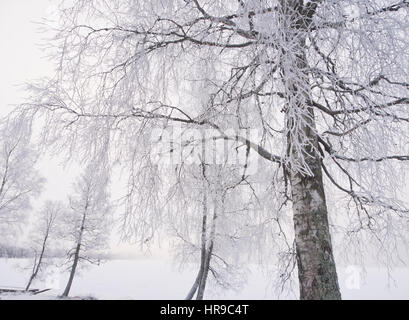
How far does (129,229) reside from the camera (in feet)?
9.73

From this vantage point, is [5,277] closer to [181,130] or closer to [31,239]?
[31,239]

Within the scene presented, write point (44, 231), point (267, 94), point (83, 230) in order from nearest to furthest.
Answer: point (267, 94), point (83, 230), point (44, 231)

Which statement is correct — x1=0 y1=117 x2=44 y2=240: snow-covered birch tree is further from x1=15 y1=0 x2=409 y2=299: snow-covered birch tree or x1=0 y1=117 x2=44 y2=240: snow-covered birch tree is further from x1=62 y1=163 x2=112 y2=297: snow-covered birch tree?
x1=15 y1=0 x2=409 y2=299: snow-covered birch tree

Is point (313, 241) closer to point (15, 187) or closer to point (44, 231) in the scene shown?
point (15, 187)

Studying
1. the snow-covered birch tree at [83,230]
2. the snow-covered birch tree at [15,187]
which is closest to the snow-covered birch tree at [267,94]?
the snow-covered birch tree at [15,187]

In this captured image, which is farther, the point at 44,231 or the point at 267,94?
the point at 44,231

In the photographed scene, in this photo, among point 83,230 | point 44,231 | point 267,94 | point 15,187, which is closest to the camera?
point 267,94

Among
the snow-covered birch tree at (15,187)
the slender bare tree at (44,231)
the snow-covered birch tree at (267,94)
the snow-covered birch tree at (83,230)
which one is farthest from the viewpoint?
the slender bare tree at (44,231)

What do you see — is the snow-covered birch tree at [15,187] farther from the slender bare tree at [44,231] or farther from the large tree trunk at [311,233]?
the large tree trunk at [311,233]

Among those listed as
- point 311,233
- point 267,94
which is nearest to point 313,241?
point 311,233

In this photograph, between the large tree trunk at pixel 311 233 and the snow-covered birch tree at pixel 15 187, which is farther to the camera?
→ the snow-covered birch tree at pixel 15 187

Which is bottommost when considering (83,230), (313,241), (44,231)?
(313,241)

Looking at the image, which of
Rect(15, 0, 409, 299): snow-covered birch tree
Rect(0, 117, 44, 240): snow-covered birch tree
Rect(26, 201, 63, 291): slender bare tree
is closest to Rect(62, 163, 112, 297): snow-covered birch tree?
Rect(26, 201, 63, 291): slender bare tree
